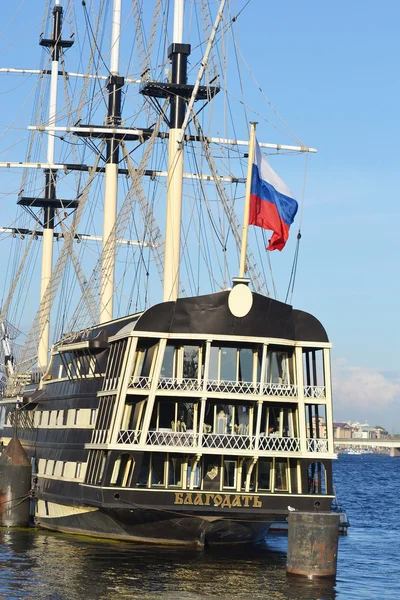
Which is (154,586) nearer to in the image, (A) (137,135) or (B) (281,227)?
(B) (281,227)

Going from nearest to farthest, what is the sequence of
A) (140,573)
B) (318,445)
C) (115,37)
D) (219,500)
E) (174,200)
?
(140,573) < (219,500) < (318,445) < (174,200) < (115,37)

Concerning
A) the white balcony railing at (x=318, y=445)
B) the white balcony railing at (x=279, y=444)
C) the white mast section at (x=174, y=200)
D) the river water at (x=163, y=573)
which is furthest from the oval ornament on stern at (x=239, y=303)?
the white mast section at (x=174, y=200)

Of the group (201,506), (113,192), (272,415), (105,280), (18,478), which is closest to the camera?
(201,506)

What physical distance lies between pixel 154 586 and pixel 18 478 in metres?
18.6

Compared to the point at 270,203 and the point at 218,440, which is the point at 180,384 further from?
the point at 270,203

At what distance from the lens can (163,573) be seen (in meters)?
37.2

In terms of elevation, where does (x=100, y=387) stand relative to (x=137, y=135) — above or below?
below

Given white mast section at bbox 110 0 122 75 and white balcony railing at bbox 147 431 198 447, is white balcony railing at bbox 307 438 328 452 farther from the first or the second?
white mast section at bbox 110 0 122 75

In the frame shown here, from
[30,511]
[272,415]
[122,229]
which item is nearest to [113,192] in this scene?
[122,229]

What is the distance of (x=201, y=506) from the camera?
40.7 meters

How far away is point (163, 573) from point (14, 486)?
16.1 m

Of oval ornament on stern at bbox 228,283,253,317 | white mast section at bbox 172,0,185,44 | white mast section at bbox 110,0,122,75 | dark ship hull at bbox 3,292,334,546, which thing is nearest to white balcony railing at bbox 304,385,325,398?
dark ship hull at bbox 3,292,334,546

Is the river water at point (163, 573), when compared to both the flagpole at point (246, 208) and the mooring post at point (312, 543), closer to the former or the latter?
the mooring post at point (312, 543)

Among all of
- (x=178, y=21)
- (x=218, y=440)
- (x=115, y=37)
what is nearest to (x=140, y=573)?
(x=218, y=440)
